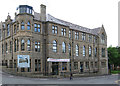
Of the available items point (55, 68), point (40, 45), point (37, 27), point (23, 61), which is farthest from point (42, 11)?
point (55, 68)

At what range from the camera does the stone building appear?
2922cm

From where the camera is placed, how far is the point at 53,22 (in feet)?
108

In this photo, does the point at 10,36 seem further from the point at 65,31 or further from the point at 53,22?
the point at 65,31

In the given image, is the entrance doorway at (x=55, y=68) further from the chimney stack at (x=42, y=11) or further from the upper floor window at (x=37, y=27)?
the chimney stack at (x=42, y=11)

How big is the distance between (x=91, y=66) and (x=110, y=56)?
2399 centimetres

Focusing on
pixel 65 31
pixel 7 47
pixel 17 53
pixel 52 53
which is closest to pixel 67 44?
pixel 65 31

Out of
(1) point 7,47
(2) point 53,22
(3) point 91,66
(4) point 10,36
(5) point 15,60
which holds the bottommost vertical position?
(3) point 91,66

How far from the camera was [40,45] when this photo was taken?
105 feet

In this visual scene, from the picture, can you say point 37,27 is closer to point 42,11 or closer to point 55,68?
point 42,11

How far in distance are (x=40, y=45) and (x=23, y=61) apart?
18.5 feet

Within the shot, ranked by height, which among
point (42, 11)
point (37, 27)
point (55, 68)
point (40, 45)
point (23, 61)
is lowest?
point (55, 68)

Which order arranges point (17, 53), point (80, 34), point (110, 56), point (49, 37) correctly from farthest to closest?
1. point (110, 56)
2. point (80, 34)
3. point (49, 37)
4. point (17, 53)

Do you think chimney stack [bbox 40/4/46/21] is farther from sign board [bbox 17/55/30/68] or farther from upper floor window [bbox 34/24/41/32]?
sign board [bbox 17/55/30/68]

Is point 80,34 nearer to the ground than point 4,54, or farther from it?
farther from it
